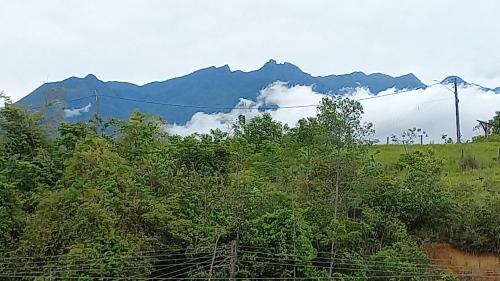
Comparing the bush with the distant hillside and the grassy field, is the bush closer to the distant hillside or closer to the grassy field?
the grassy field

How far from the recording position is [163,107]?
33688 millimetres

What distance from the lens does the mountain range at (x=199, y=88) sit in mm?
32156

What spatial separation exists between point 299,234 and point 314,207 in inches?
45.5

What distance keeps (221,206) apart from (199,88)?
1748 centimetres

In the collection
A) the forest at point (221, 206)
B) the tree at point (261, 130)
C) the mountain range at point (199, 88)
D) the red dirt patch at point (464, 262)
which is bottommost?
the red dirt patch at point (464, 262)

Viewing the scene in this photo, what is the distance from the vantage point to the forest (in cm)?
1678

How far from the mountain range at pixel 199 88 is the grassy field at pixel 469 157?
377 cm

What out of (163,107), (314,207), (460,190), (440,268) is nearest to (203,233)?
(314,207)

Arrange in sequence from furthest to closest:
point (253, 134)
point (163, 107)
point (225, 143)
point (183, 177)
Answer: point (163, 107) → point (253, 134) → point (225, 143) → point (183, 177)

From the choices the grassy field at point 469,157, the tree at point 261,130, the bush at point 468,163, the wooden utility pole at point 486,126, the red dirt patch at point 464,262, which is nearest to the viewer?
the red dirt patch at point 464,262

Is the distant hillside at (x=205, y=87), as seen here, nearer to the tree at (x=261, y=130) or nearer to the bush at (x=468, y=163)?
the tree at (x=261, y=130)

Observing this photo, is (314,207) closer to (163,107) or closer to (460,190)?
(460,190)

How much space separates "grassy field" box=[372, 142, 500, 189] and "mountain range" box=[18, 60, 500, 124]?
3.77 meters

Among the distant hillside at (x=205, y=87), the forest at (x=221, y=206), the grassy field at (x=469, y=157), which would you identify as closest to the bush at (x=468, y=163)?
the grassy field at (x=469, y=157)
